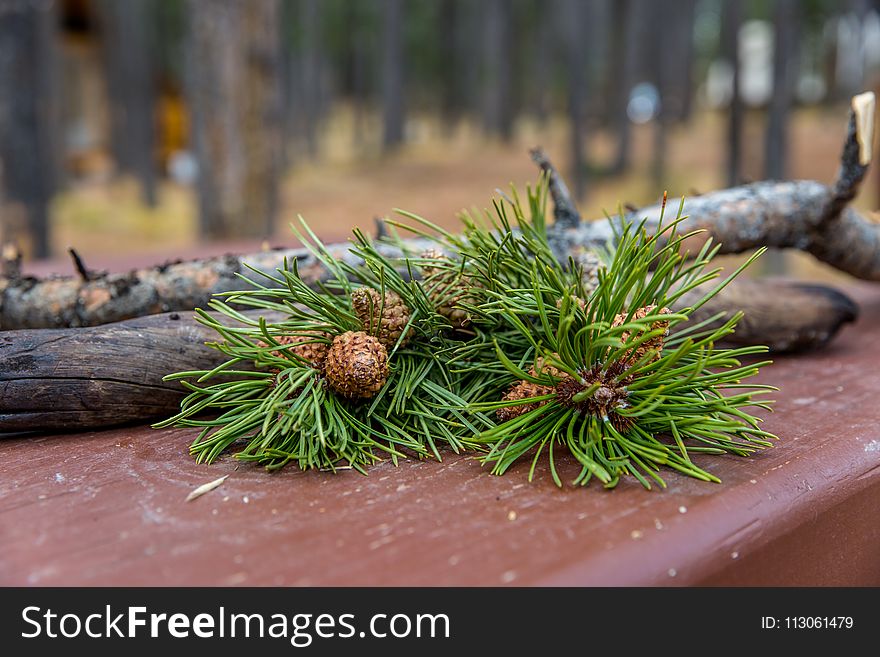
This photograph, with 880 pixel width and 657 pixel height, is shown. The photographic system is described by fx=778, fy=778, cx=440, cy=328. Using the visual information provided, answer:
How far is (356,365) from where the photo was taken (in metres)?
0.78

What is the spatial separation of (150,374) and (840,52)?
17.7 meters

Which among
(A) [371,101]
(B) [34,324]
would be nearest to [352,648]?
(B) [34,324]

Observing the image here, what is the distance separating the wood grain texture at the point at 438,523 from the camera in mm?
555

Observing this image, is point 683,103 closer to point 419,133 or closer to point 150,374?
point 419,133

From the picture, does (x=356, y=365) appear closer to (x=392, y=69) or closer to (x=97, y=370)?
(x=97, y=370)

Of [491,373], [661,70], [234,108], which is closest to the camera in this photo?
[491,373]

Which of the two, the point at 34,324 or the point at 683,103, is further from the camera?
the point at 683,103

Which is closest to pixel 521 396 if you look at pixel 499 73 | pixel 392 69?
pixel 392 69

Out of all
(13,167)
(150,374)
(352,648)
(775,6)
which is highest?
(775,6)

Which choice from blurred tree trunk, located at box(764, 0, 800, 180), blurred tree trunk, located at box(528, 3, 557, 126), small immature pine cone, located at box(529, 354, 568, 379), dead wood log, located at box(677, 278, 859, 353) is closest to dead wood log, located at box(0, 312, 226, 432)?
small immature pine cone, located at box(529, 354, 568, 379)

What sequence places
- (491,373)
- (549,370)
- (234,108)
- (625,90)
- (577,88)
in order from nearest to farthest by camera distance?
(549,370) < (491,373) < (234,108) < (577,88) < (625,90)

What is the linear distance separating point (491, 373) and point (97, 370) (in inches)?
18.3

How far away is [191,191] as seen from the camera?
42.1 ft

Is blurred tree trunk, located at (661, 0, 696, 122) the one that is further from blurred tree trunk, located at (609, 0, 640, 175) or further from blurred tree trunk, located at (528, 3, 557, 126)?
blurred tree trunk, located at (609, 0, 640, 175)
